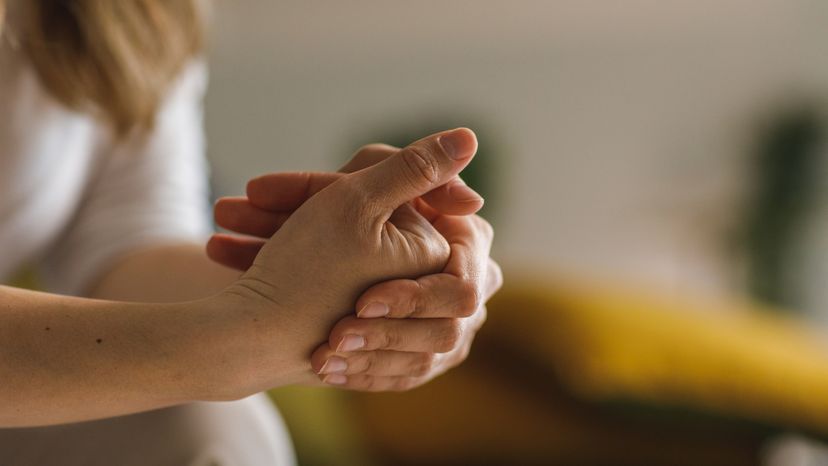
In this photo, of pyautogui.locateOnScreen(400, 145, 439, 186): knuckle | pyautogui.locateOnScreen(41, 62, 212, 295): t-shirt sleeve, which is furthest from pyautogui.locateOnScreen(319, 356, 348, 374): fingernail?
pyautogui.locateOnScreen(41, 62, 212, 295): t-shirt sleeve

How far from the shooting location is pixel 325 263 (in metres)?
0.49

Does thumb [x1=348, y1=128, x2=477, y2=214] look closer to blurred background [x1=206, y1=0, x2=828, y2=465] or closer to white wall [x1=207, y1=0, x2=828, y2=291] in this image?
blurred background [x1=206, y1=0, x2=828, y2=465]

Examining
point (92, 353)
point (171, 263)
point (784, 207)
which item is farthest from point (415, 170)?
point (784, 207)

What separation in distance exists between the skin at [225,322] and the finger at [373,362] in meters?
0.01

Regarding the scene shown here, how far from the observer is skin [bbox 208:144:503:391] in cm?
51

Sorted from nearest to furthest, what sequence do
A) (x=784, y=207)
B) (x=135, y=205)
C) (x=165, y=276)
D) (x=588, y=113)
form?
(x=165, y=276) → (x=135, y=205) → (x=784, y=207) → (x=588, y=113)

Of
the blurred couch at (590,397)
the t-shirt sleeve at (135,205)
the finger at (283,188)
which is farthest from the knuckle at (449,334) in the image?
the blurred couch at (590,397)

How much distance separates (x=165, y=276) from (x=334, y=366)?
0.29 metres

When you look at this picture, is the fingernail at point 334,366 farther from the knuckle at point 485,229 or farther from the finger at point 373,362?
the knuckle at point 485,229

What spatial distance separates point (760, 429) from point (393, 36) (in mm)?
3099

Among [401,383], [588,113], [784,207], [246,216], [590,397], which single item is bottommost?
[590,397]

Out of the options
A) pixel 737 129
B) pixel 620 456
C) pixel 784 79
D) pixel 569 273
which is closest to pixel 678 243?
pixel 737 129

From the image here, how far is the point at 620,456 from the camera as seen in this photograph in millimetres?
1268

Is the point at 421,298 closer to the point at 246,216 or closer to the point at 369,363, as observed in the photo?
the point at 369,363
